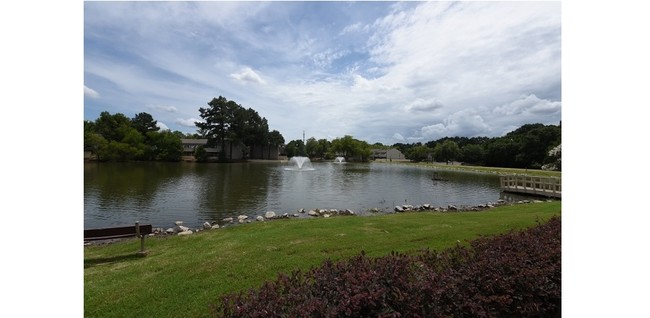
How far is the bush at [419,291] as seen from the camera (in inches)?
112

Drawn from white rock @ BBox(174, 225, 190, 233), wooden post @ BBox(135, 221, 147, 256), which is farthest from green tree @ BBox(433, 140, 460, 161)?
wooden post @ BBox(135, 221, 147, 256)

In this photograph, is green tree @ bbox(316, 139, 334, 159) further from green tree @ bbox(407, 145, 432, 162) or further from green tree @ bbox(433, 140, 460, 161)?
green tree @ bbox(433, 140, 460, 161)

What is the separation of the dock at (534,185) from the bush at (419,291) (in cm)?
2489

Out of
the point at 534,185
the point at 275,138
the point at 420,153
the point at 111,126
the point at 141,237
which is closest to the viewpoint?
the point at 141,237

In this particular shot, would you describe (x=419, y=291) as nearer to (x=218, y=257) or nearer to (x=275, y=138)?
(x=218, y=257)

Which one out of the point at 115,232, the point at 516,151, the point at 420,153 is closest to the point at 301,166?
the point at 516,151

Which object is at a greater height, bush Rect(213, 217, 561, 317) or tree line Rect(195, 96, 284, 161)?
tree line Rect(195, 96, 284, 161)

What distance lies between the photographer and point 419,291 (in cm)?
307

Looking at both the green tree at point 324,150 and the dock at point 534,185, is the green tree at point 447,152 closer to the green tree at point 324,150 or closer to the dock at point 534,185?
the green tree at point 324,150

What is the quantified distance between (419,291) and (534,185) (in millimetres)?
29342

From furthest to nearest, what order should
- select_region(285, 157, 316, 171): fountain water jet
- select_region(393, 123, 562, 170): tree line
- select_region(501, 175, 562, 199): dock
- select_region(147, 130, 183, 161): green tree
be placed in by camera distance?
select_region(147, 130, 183, 161): green tree < select_region(393, 123, 562, 170): tree line < select_region(285, 157, 316, 171): fountain water jet < select_region(501, 175, 562, 199): dock

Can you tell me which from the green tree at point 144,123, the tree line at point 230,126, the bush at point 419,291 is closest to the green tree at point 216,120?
the tree line at point 230,126

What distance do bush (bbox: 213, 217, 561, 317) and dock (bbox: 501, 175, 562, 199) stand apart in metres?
24.9

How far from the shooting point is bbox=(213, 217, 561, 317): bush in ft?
9.32
